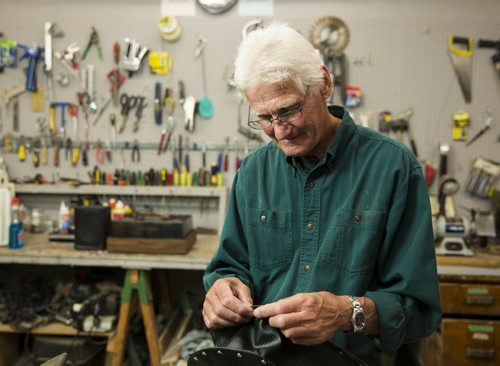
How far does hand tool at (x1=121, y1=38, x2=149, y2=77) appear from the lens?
2900mm

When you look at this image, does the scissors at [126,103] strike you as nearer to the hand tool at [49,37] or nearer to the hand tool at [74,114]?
the hand tool at [74,114]

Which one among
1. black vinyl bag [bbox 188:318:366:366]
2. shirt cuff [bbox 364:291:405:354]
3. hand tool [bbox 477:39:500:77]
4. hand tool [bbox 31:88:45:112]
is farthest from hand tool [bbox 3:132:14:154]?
hand tool [bbox 477:39:500:77]

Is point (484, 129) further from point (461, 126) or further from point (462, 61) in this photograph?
point (462, 61)

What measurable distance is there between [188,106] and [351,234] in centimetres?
203

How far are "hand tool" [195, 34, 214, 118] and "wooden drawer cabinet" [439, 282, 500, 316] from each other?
1.81 m

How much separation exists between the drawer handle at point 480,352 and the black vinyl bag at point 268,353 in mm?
1587

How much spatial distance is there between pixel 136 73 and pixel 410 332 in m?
2.53

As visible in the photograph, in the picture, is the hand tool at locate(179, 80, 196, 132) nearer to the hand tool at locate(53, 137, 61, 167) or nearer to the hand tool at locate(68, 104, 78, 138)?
the hand tool at locate(68, 104, 78, 138)

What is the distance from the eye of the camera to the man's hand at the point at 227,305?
103 centimetres

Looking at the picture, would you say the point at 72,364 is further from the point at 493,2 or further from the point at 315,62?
the point at 493,2

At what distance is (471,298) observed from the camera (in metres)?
2.16

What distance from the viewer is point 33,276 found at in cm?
302

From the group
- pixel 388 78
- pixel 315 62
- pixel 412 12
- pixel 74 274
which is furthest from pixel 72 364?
pixel 412 12

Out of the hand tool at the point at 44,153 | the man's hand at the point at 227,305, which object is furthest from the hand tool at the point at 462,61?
the hand tool at the point at 44,153
